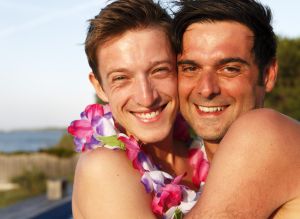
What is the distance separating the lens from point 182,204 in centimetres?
299

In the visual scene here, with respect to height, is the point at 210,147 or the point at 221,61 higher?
the point at 221,61

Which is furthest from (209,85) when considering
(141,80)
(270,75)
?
(270,75)

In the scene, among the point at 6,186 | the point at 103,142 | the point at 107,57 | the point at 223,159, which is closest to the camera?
the point at 223,159

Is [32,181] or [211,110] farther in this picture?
[32,181]

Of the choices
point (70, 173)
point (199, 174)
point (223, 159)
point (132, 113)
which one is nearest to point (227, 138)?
point (223, 159)

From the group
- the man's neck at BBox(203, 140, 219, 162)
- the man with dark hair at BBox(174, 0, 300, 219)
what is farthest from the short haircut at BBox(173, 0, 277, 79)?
the man's neck at BBox(203, 140, 219, 162)

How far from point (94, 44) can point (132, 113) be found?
0.49 meters

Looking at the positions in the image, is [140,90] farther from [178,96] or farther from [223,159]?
[223,159]

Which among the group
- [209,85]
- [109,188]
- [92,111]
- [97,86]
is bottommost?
[109,188]

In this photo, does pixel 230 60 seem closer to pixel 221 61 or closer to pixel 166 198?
pixel 221 61

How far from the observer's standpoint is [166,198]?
2902mm

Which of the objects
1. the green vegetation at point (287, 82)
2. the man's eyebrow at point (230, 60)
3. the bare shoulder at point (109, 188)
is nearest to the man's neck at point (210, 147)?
the man's eyebrow at point (230, 60)

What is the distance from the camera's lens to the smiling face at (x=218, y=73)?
10.5 ft

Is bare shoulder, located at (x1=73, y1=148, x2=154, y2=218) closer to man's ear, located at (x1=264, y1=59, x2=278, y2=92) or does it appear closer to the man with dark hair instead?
the man with dark hair
